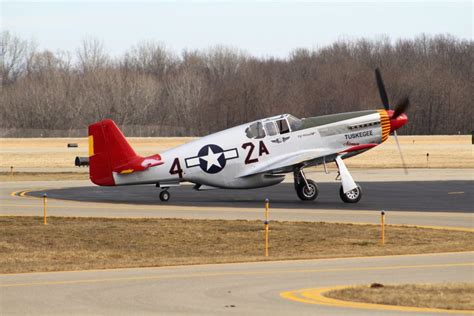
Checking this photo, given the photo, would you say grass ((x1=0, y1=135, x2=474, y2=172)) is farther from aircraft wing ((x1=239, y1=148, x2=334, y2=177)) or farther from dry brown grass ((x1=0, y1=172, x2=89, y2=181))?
aircraft wing ((x1=239, y1=148, x2=334, y2=177))

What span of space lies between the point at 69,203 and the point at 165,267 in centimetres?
1817

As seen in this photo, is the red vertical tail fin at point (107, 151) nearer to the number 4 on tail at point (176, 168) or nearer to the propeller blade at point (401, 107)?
the number 4 on tail at point (176, 168)

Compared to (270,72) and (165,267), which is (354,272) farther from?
(270,72)

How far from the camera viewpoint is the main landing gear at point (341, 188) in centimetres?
3438

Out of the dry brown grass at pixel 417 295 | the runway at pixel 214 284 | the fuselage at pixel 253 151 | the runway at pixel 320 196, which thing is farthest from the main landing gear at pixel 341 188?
the dry brown grass at pixel 417 295

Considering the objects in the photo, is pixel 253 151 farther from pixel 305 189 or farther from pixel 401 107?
pixel 401 107

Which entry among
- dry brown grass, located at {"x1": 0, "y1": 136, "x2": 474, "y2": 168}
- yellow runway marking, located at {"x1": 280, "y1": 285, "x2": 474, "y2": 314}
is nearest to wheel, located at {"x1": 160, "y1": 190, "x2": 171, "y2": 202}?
yellow runway marking, located at {"x1": 280, "y1": 285, "x2": 474, "y2": 314}

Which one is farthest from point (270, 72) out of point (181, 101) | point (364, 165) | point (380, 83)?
point (380, 83)

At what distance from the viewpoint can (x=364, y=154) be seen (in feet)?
263

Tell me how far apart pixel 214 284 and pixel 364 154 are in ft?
214

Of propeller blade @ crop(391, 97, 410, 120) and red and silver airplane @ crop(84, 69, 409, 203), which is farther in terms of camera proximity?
propeller blade @ crop(391, 97, 410, 120)

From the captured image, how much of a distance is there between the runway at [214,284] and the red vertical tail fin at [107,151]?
15.9 meters

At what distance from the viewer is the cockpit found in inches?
1364

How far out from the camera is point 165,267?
18.9 metres
